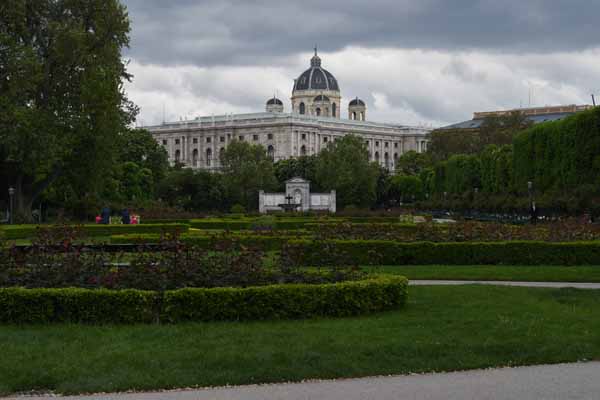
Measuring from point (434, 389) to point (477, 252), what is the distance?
10.5 metres

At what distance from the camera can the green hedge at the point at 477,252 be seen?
54.9 ft

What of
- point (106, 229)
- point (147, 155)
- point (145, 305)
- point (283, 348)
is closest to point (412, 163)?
point (147, 155)

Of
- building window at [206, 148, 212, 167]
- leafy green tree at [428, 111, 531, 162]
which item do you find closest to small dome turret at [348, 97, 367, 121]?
building window at [206, 148, 212, 167]

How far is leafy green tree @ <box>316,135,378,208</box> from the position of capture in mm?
63406

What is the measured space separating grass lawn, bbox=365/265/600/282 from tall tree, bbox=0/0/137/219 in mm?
19094

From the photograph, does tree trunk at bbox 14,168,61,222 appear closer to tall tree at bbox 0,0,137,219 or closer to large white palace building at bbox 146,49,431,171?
tall tree at bbox 0,0,137,219

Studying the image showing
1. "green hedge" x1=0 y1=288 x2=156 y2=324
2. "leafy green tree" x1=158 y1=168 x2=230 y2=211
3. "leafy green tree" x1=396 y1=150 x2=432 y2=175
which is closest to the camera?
"green hedge" x1=0 y1=288 x2=156 y2=324

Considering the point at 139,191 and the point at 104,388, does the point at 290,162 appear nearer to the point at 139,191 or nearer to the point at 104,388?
the point at 139,191

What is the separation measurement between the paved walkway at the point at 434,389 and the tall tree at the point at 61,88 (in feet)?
83.9

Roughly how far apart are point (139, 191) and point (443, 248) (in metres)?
38.4

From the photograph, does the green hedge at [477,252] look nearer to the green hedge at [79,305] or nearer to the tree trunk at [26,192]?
the green hedge at [79,305]

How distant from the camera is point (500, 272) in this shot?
15023mm

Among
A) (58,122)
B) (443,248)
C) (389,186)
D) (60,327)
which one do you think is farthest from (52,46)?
(389,186)

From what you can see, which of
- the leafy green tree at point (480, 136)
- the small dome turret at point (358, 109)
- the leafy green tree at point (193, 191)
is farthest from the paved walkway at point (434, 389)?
the small dome turret at point (358, 109)
